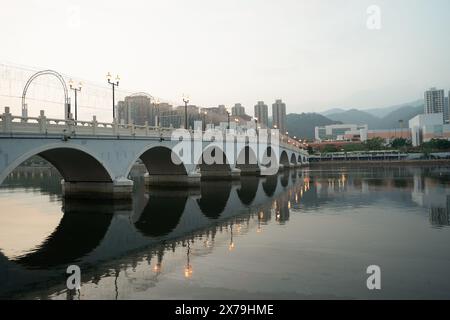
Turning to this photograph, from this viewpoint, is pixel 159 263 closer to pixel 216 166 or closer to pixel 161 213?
pixel 161 213

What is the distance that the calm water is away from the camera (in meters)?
11.8

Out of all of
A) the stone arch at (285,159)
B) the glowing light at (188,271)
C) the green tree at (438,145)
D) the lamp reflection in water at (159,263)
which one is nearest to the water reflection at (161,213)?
the lamp reflection in water at (159,263)

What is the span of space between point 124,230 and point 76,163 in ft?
40.0

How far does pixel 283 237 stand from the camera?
61.8 ft

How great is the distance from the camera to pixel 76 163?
1252 inches

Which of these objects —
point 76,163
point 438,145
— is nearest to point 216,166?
point 76,163

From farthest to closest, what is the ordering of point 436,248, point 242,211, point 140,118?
point 140,118 → point 242,211 → point 436,248

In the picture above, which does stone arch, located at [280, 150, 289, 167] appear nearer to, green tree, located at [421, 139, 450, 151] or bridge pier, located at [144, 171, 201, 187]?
bridge pier, located at [144, 171, 201, 187]

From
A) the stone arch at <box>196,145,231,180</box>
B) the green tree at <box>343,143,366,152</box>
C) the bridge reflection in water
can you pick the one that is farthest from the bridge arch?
the green tree at <box>343,143,366,152</box>

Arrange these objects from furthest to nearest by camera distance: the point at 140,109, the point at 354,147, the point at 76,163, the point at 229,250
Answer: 1. the point at 354,147
2. the point at 140,109
3. the point at 76,163
4. the point at 229,250

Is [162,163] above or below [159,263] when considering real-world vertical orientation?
above

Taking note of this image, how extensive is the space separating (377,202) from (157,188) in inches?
970
